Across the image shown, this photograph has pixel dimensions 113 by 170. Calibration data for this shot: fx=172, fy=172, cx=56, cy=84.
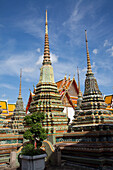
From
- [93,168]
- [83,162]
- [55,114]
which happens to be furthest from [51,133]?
[93,168]

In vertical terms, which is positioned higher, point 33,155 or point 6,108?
point 6,108

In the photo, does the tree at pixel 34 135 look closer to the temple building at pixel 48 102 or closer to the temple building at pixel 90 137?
the temple building at pixel 90 137

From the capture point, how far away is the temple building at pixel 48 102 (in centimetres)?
1211

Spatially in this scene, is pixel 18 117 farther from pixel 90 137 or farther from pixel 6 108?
pixel 6 108

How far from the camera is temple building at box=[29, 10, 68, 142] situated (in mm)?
12109

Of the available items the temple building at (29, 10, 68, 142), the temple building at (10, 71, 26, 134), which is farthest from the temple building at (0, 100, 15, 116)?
the temple building at (29, 10, 68, 142)

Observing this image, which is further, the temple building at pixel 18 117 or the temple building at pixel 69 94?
the temple building at pixel 69 94

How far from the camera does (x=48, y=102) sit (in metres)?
13.2

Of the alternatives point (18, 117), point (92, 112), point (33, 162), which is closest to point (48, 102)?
point (92, 112)

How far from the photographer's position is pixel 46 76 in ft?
48.3

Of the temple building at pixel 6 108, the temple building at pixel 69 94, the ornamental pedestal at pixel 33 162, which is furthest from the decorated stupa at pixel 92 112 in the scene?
the temple building at pixel 6 108

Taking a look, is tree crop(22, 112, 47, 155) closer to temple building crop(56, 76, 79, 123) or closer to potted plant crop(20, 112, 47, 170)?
potted plant crop(20, 112, 47, 170)

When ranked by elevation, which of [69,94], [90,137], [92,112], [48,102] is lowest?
[90,137]

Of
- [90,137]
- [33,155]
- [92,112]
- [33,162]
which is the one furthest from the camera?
[92,112]
